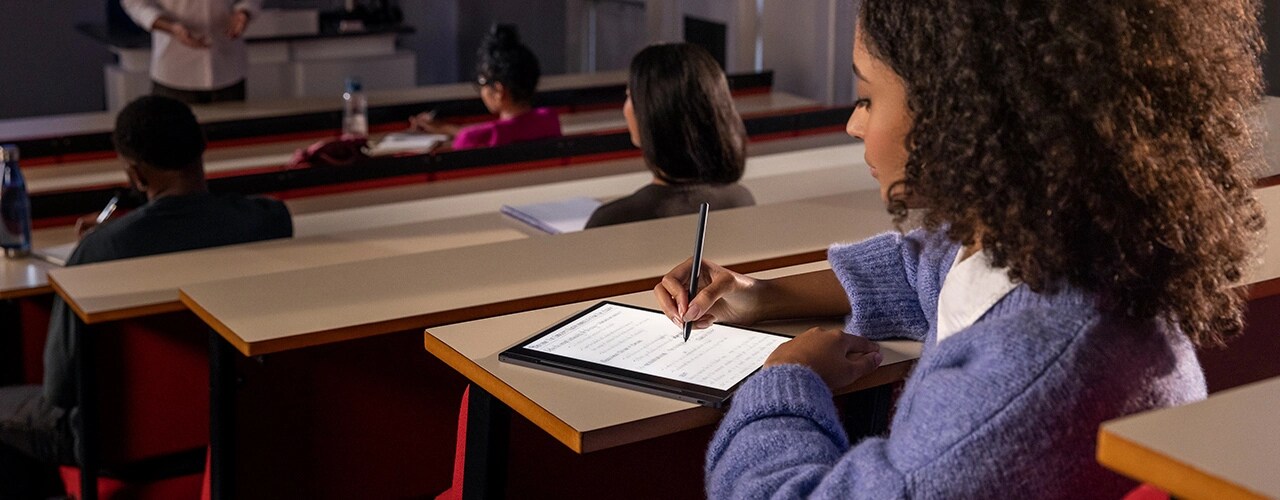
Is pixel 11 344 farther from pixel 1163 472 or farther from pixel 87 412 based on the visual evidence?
pixel 1163 472

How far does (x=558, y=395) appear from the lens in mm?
1447

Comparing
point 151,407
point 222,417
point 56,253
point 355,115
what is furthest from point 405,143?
point 222,417

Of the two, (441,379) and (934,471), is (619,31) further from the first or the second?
(934,471)

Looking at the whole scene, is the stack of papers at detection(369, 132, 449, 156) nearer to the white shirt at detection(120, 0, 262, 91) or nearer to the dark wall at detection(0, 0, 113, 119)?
the white shirt at detection(120, 0, 262, 91)

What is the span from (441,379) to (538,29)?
6.54 meters

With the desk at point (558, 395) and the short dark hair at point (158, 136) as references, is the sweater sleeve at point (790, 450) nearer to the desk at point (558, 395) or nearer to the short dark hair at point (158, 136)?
the desk at point (558, 395)

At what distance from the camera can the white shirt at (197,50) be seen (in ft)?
17.2

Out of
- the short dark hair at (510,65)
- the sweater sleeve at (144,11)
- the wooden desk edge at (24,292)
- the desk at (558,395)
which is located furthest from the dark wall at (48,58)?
the desk at (558,395)

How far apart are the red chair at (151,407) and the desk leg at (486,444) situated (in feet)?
3.11

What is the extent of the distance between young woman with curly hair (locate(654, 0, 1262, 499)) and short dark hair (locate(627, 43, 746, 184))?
4.99ft

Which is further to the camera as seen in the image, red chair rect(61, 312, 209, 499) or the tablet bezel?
red chair rect(61, 312, 209, 499)

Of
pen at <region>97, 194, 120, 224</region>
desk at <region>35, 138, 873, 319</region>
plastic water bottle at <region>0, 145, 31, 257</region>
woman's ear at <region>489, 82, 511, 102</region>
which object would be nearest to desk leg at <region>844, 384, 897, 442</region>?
desk at <region>35, 138, 873, 319</region>

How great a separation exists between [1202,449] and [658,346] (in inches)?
29.3

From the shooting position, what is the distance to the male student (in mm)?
2521
